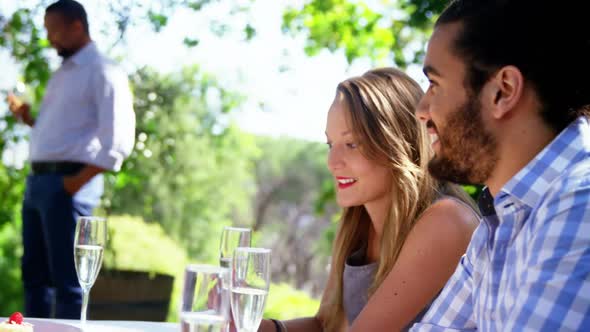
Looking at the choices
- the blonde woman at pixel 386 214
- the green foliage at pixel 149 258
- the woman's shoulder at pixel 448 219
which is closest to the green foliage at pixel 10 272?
the green foliage at pixel 149 258

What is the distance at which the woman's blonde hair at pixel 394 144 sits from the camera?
1842mm

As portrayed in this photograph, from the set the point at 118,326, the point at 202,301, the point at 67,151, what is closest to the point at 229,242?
the point at 118,326

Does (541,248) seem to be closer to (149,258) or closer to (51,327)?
(51,327)

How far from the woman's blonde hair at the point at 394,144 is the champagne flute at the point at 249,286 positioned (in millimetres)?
636

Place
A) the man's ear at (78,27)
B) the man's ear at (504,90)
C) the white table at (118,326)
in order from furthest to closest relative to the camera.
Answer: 1. the man's ear at (78,27)
2. the white table at (118,326)
3. the man's ear at (504,90)

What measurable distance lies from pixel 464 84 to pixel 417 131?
0.67 m

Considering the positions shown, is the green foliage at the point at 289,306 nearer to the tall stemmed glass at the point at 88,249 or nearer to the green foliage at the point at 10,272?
the green foliage at the point at 10,272

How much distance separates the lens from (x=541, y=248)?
0.95 metres

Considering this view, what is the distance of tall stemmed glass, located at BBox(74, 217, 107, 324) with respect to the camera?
1695 millimetres

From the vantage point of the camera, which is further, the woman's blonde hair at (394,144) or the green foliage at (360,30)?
the green foliage at (360,30)

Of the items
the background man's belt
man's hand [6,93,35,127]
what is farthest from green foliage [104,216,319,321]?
the background man's belt

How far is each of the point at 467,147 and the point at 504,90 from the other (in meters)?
0.11

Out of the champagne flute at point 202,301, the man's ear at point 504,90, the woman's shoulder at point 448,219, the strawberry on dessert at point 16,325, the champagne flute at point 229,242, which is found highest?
the man's ear at point 504,90

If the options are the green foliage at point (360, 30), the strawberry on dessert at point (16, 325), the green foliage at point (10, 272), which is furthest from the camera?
the green foliage at point (10, 272)
